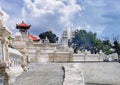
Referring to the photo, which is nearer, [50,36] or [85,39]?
[50,36]

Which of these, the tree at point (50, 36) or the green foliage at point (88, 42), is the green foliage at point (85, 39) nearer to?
the green foliage at point (88, 42)

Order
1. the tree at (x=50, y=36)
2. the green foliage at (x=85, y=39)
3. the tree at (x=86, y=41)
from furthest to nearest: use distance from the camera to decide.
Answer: the green foliage at (x=85, y=39), the tree at (x=86, y=41), the tree at (x=50, y=36)

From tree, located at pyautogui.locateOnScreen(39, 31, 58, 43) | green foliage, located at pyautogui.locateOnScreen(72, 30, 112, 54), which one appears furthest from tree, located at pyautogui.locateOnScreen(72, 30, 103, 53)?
tree, located at pyautogui.locateOnScreen(39, 31, 58, 43)

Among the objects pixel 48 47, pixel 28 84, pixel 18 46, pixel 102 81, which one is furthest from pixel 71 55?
pixel 28 84

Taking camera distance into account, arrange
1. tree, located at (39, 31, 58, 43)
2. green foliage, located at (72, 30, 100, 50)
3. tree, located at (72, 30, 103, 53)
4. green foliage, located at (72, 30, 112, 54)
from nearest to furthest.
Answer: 1. tree, located at (39, 31, 58, 43)
2. green foliage, located at (72, 30, 112, 54)
3. tree, located at (72, 30, 103, 53)
4. green foliage, located at (72, 30, 100, 50)

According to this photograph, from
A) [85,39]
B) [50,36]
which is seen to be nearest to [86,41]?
[85,39]

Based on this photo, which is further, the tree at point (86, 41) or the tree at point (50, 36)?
the tree at point (86, 41)

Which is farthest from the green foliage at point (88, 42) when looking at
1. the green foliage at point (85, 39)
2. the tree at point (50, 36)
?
the tree at point (50, 36)

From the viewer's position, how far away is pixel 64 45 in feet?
138

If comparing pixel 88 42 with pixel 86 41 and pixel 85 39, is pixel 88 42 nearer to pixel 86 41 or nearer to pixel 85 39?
pixel 86 41

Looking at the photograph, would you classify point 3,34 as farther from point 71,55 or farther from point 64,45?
point 64,45

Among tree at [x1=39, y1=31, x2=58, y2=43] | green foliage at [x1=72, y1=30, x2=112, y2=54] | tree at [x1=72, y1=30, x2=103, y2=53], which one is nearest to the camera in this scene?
tree at [x1=39, y1=31, x2=58, y2=43]

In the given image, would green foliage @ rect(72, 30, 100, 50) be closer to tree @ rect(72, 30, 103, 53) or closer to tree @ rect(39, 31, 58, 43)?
tree @ rect(72, 30, 103, 53)

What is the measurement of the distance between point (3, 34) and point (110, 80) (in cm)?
1828
